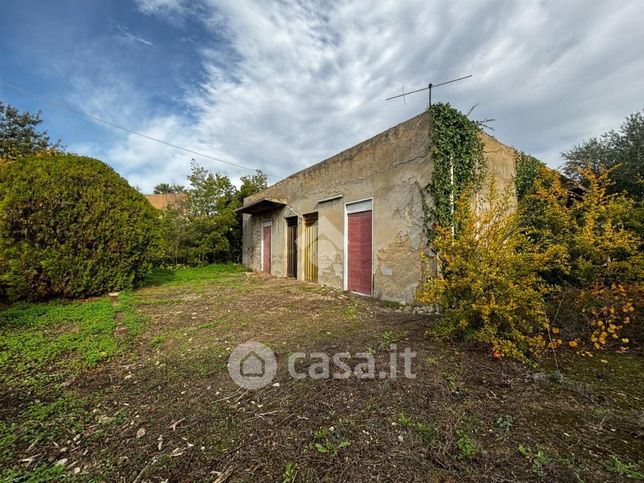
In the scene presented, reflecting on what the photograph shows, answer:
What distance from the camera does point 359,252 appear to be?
709 cm

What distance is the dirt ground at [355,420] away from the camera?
1624 millimetres

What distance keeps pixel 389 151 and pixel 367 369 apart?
491 cm

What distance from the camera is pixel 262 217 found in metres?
12.4

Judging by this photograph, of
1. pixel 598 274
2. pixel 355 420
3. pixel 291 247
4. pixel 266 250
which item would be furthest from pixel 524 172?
pixel 266 250

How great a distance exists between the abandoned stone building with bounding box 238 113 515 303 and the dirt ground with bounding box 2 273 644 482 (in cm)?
267

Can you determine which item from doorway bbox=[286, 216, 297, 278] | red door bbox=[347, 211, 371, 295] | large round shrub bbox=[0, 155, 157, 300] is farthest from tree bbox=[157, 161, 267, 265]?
red door bbox=[347, 211, 371, 295]

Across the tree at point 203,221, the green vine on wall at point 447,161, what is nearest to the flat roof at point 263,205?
the tree at point 203,221

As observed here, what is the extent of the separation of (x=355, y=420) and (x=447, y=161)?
493 cm

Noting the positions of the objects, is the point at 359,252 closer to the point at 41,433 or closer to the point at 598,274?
the point at 598,274

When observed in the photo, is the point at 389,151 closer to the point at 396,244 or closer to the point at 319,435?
the point at 396,244

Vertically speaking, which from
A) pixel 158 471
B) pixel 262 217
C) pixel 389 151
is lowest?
pixel 158 471

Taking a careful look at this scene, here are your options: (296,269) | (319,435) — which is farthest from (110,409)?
(296,269)

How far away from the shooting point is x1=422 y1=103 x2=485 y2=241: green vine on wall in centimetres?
537

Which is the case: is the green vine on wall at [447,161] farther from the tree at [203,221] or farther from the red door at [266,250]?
the tree at [203,221]
